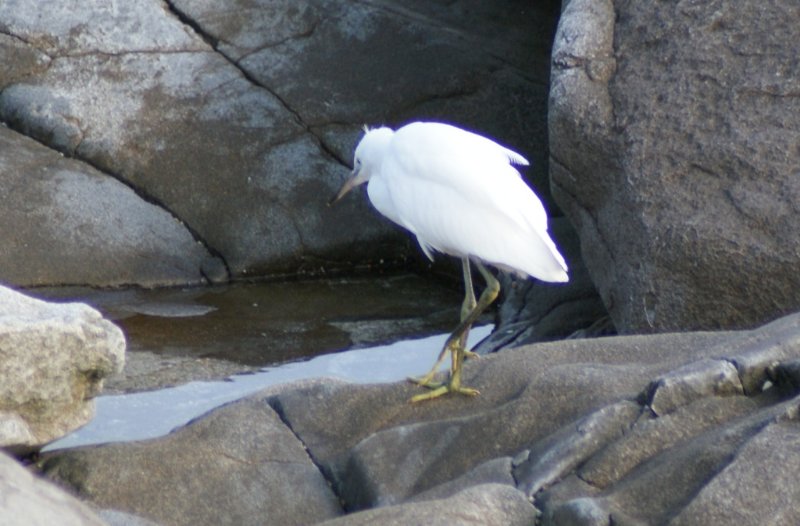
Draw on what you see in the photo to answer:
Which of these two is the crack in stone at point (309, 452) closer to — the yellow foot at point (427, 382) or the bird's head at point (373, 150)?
the yellow foot at point (427, 382)

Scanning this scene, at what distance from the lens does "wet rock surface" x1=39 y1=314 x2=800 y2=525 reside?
8.96ft

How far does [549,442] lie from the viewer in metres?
3.15

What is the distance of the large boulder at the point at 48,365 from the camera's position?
3.44 m

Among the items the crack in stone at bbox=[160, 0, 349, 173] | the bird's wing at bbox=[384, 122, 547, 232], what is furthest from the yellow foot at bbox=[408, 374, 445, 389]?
the crack in stone at bbox=[160, 0, 349, 173]

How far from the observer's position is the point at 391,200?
4336 millimetres

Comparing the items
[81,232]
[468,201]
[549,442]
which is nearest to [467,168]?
[468,201]

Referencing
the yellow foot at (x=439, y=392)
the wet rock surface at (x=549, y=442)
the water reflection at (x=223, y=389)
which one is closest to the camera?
the wet rock surface at (x=549, y=442)

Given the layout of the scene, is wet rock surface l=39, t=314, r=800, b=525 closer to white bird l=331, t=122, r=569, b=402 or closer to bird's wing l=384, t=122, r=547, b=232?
white bird l=331, t=122, r=569, b=402

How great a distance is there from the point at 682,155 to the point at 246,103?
2.85 meters

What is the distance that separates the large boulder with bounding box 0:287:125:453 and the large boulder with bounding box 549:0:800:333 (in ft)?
7.21

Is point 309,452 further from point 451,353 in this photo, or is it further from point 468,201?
point 468,201

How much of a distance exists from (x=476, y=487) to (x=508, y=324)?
3205mm

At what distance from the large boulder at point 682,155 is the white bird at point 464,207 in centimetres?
99

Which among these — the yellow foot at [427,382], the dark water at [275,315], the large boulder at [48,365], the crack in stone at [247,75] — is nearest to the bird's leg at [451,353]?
the yellow foot at [427,382]
